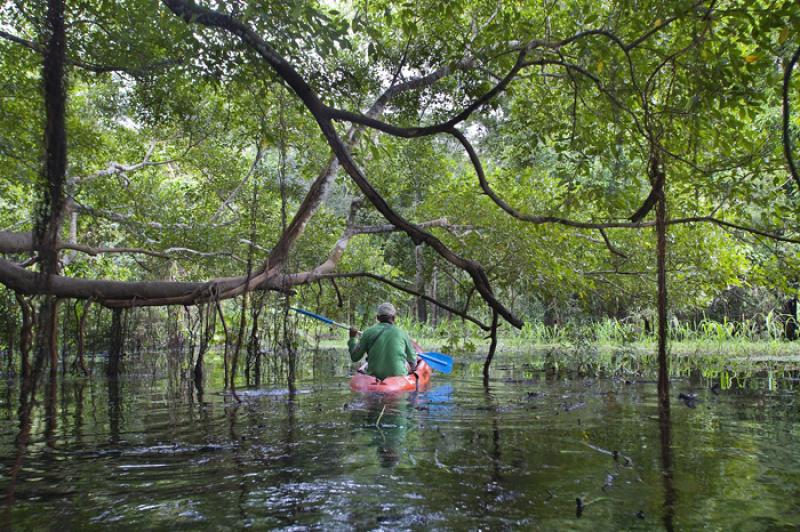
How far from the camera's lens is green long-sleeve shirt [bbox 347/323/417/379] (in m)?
8.71

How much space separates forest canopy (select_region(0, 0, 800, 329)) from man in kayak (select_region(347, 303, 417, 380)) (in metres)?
0.64

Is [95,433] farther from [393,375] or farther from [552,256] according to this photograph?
[552,256]

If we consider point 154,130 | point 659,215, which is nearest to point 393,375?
point 659,215

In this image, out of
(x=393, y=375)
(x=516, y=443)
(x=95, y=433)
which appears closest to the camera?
(x=516, y=443)

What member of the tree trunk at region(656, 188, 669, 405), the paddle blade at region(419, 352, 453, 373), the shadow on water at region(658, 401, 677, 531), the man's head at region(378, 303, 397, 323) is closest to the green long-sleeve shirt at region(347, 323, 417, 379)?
the man's head at region(378, 303, 397, 323)

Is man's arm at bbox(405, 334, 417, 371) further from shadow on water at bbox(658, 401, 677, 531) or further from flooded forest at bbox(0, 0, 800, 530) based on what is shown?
shadow on water at bbox(658, 401, 677, 531)

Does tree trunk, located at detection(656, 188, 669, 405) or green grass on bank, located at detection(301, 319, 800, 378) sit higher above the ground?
tree trunk, located at detection(656, 188, 669, 405)

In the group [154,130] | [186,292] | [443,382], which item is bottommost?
[443,382]

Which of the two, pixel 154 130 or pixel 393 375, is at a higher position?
pixel 154 130

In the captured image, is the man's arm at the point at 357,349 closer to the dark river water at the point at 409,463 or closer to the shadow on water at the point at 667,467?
the dark river water at the point at 409,463

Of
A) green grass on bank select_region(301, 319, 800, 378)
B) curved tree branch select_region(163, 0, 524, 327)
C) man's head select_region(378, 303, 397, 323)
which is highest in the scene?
curved tree branch select_region(163, 0, 524, 327)

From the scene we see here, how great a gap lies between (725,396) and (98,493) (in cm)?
739

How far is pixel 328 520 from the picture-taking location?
3102 millimetres

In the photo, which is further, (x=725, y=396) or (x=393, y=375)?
(x=393, y=375)
